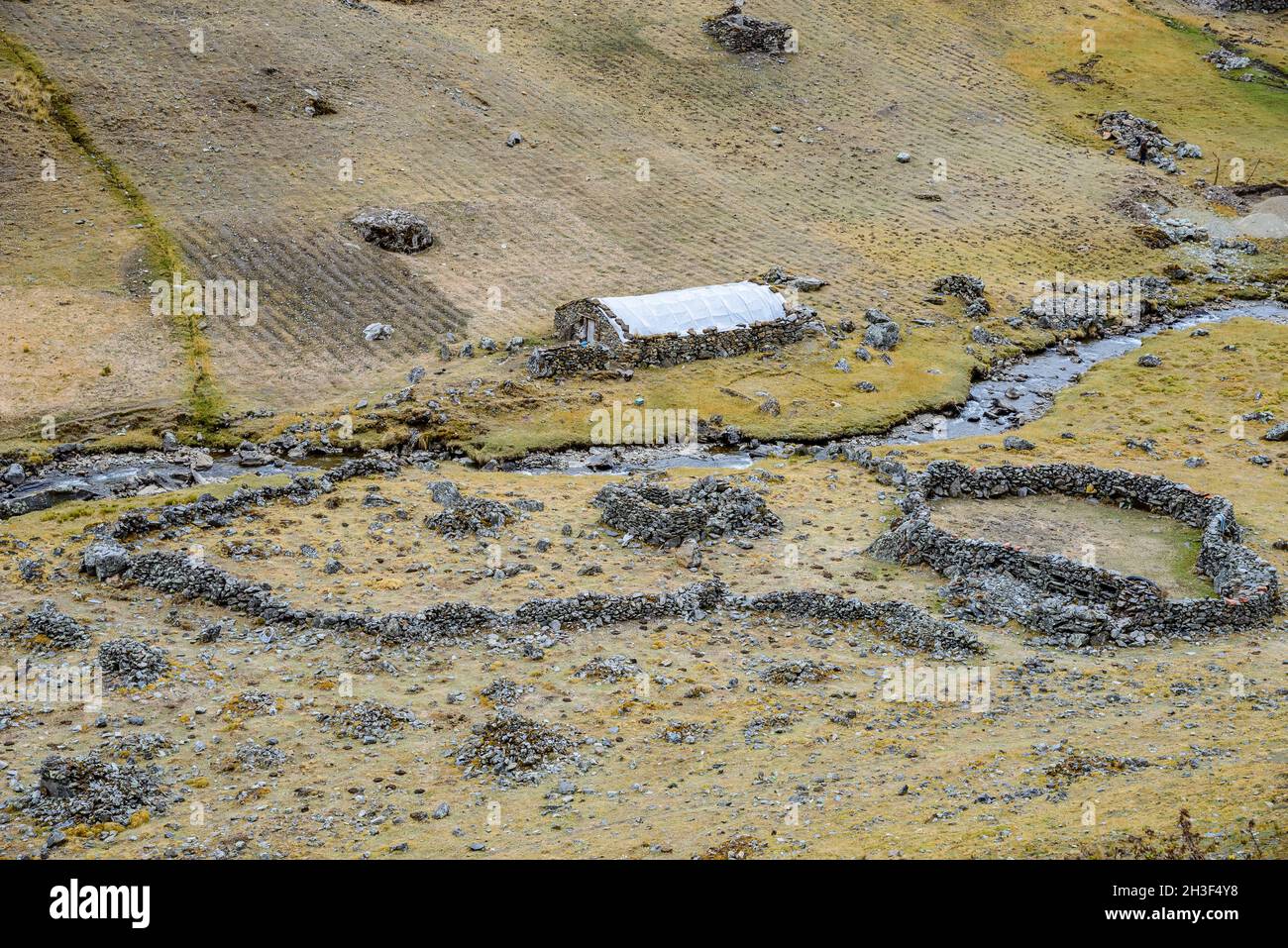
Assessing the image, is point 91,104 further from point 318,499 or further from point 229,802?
point 229,802

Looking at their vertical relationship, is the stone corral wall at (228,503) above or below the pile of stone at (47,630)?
above

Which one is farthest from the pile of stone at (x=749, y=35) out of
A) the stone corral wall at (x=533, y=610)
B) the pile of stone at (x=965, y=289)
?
the stone corral wall at (x=533, y=610)

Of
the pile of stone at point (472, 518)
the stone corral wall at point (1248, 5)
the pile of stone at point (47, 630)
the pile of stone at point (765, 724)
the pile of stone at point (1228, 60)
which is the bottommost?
the pile of stone at point (765, 724)

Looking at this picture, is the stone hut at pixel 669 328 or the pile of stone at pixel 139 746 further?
the stone hut at pixel 669 328

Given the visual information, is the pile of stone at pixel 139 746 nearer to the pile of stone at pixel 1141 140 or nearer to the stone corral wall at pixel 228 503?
the stone corral wall at pixel 228 503

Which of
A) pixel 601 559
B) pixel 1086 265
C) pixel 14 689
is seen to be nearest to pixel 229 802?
pixel 14 689

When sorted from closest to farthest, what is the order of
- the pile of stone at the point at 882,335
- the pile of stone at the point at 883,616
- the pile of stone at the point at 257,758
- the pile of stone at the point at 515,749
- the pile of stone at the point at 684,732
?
the pile of stone at the point at 257,758 < the pile of stone at the point at 515,749 < the pile of stone at the point at 684,732 < the pile of stone at the point at 883,616 < the pile of stone at the point at 882,335
